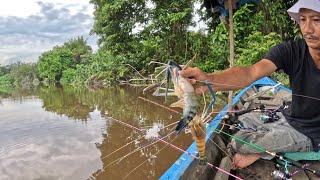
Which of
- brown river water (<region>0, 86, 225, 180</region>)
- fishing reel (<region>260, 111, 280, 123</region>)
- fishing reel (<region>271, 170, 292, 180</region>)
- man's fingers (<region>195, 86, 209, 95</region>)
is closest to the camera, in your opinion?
man's fingers (<region>195, 86, 209, 95</region>)

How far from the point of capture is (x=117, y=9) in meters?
19.2

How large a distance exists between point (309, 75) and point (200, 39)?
40.5 ft

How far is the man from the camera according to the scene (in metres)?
1.90

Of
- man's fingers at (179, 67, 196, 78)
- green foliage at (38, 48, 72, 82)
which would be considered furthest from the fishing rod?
green foliage at (38, 48, 72, 82)

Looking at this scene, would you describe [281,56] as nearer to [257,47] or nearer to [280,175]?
[280,175]

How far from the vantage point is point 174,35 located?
16781mm

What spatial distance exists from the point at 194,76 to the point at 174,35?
1564cm

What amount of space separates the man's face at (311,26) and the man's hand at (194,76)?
807 mm

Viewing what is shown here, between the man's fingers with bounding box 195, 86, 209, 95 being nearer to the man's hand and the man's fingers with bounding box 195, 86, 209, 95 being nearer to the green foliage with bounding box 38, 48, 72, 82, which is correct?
the man's hand

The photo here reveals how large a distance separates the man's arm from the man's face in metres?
0.30

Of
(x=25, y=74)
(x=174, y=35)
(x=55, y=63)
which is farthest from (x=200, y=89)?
(x=25, y=74)

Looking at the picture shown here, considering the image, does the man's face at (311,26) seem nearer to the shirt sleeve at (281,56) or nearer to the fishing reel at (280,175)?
the shirt sleeve at (281,56)

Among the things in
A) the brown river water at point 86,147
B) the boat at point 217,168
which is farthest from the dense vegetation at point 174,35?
the boat at point 217,168

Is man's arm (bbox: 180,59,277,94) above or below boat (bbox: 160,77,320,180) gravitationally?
above
